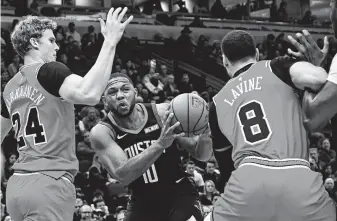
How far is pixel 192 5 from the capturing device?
2358 cm

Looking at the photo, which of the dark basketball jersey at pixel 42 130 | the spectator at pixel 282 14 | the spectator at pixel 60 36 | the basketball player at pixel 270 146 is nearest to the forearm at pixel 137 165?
the dark basketball jersey at pixel 42 130

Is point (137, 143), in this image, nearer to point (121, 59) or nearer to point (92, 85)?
point (92, 85)

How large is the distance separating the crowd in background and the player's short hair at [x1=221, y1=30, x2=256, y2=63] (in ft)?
19.5

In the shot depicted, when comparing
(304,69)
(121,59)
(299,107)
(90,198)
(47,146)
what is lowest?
(90,198)

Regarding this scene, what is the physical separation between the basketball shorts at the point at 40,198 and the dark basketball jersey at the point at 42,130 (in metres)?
0.07

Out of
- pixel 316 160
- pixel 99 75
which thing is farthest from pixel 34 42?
pixel 316 160

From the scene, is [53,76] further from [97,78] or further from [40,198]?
[40,198]

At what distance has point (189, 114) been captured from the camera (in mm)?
5262

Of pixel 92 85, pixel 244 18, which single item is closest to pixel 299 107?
pixel 92 85

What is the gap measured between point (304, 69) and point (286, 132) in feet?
1.31

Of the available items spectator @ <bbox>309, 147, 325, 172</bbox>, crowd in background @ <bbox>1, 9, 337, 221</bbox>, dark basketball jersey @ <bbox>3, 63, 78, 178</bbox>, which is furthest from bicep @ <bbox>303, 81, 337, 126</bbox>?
spectator @ <bbox>309, 147, 325, 172</bbox>

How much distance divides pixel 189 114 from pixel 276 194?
1599 mm

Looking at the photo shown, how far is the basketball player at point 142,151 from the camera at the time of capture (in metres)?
5.44

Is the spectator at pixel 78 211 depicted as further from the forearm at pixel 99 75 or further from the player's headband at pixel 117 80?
the forearm at pixel 99 75
